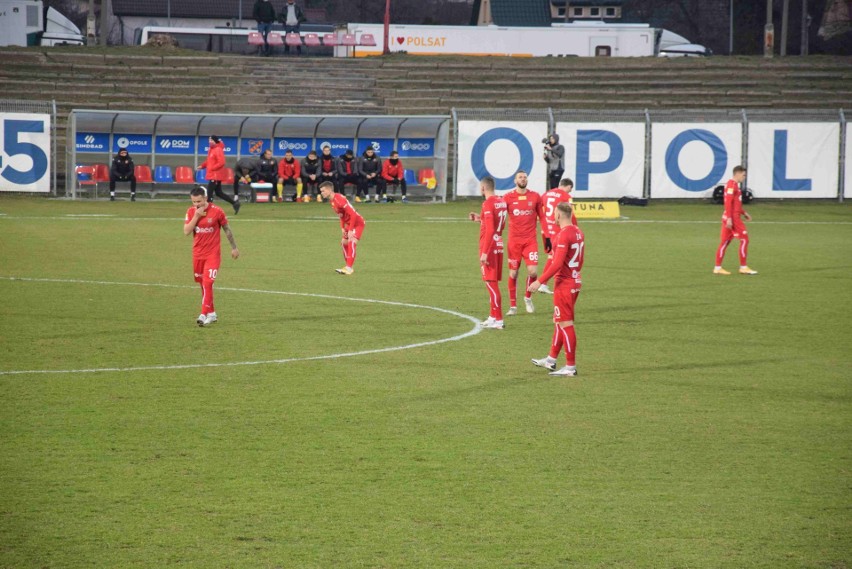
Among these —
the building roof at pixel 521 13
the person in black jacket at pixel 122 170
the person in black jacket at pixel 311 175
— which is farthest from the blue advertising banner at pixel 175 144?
the building roof at pixel 521 13

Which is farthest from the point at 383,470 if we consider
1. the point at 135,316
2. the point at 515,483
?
the point at 135,316

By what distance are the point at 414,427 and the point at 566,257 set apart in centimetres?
324

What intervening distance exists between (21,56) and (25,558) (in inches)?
Result: 1881

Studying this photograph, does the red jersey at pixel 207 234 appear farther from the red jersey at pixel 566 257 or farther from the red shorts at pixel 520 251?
the red jersey at pixel 566 257

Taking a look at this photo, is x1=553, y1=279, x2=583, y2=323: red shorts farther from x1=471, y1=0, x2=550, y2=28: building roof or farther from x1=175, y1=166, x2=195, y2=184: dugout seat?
x1=471, y1=0, x2=550, y2=28: building roof

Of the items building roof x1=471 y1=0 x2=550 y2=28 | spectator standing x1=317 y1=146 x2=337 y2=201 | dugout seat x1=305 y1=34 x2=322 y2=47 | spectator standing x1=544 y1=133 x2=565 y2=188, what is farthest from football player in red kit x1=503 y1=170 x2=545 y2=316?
building roof x1=471 y1=0 x2=550 y2=28

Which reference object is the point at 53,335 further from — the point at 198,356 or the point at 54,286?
the point at 54,286

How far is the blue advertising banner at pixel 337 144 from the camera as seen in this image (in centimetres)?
4184

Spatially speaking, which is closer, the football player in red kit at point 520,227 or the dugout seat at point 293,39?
the football player in red kit at point 520,227

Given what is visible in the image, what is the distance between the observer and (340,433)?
32.4 ft

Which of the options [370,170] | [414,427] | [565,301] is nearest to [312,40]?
[370,170]

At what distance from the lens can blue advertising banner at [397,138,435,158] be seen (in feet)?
137

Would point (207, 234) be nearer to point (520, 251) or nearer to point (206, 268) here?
point (206, 268)

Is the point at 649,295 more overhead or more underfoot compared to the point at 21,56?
more underfoot
